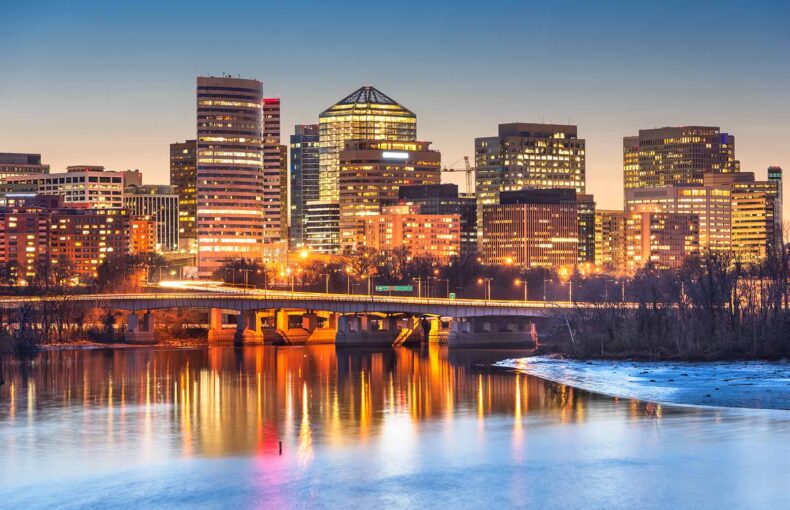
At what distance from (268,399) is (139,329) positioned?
95.0 meters

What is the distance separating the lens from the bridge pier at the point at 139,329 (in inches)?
7244

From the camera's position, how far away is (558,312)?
157500mm

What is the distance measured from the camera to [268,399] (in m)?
97.1

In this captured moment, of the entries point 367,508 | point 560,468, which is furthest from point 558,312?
point 367,508

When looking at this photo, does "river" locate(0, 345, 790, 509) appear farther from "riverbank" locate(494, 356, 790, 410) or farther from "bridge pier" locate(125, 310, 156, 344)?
"bridge pier" locate(125, 310, 156, 344)

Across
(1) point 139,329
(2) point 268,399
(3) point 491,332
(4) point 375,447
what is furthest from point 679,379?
(1) point 139,329

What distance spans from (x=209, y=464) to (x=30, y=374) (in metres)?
63.7

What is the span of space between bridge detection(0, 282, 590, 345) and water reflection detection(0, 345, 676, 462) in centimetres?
3130

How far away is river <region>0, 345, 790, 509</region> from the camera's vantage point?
56.9 metres

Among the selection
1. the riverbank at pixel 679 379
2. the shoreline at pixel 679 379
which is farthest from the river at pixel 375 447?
the riverbank at pixel 679 379

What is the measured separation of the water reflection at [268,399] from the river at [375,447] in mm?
243

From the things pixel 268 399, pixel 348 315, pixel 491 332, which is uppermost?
pixel 348 315

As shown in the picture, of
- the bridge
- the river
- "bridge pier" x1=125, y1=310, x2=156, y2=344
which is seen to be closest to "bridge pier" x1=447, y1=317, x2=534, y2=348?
the bridge

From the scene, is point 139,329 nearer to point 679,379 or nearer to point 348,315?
point 348,315
